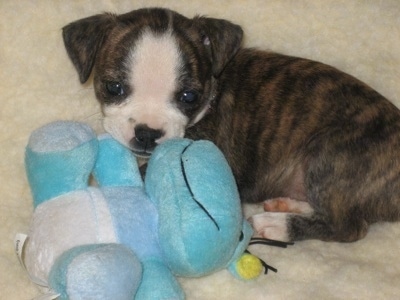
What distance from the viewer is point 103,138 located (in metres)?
3.09

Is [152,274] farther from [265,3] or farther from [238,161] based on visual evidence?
[265,3]

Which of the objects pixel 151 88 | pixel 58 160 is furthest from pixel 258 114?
pixel 58 160

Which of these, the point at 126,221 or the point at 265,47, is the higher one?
the point at 265,47

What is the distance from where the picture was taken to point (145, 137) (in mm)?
3053

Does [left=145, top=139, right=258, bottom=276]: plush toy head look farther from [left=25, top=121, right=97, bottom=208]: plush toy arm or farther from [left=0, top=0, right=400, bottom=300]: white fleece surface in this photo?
[left=0, top=0, right=400, bottom=300]: white fleece surface

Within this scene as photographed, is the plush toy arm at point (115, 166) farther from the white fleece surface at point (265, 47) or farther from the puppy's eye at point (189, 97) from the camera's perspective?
the white fleece surface at point (265, 47)

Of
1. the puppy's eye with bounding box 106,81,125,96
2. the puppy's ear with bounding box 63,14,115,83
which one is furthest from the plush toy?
the puppy's ear with bounding box 63,14,115,83

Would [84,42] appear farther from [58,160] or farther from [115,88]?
[58,160]

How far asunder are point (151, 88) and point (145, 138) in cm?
25

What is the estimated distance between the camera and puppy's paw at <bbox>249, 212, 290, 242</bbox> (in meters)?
3.44

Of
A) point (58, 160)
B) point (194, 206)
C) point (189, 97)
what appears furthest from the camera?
point (189, 97)

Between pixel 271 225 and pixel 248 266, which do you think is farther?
pixel 271 225

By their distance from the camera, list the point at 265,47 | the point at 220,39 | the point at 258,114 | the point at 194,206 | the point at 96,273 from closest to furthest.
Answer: the point at 96,273 < the point at 194,206 < the point at 220,39 < the point at 258,114 < the point at 265,47

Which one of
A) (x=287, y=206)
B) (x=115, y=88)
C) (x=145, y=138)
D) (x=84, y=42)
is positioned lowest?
(x=287, y=206)
